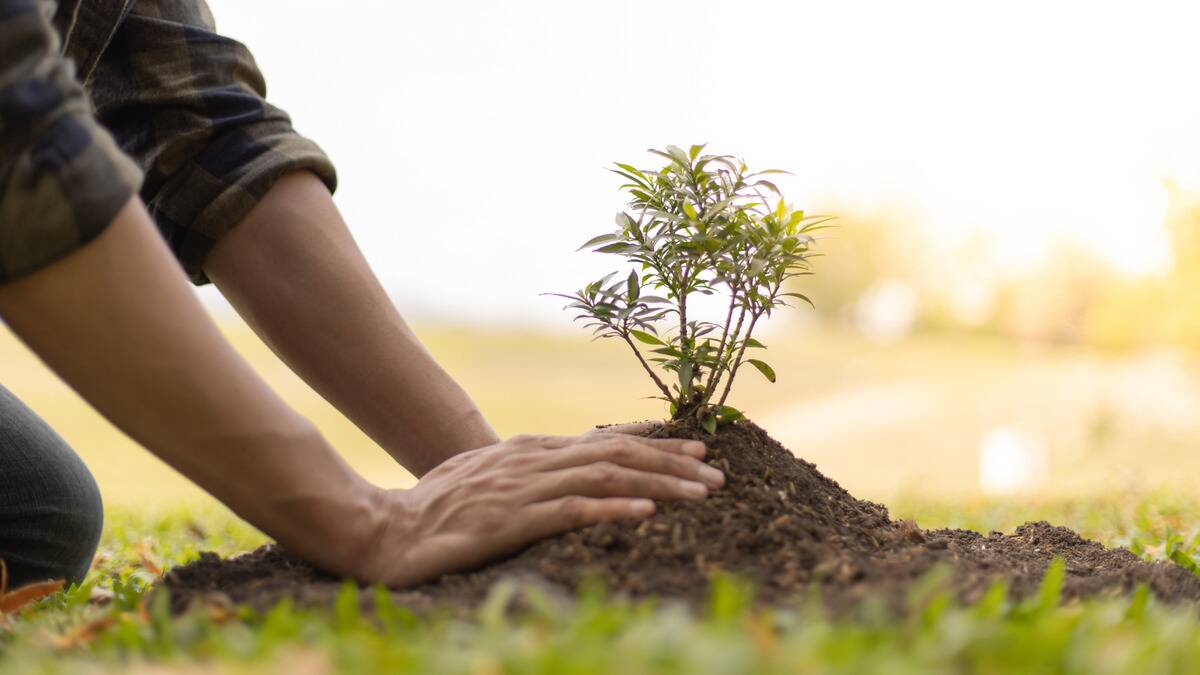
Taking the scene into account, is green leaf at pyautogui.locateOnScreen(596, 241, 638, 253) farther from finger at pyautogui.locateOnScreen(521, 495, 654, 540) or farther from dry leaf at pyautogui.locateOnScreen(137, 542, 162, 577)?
dry leaf at pyautogui.locateOnScreen(137, 542, 162, 577)

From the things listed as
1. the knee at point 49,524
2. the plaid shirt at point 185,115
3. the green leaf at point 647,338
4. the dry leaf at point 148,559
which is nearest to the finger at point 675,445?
the green leaf at point 647,338

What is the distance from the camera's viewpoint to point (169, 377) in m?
1.75

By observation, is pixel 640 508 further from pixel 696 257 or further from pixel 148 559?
pixel 148 559

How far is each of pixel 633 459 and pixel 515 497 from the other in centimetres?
27

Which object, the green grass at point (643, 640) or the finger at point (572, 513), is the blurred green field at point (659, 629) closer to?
the green grass at point (643, 640)

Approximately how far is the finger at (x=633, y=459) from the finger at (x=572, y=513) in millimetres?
84

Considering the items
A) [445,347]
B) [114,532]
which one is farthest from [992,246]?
[114,532]

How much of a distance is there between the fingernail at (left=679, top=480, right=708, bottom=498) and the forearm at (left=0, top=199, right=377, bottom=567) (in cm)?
66

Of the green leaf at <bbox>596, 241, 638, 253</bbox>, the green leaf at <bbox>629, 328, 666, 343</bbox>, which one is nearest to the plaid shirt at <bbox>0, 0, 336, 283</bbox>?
the green leaf at <bbox>596, 241, 638, 253</bbox>

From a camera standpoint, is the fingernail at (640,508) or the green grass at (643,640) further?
the fingernail at (640,508)

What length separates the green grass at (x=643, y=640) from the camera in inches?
46.9

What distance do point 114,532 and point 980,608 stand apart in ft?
14.9

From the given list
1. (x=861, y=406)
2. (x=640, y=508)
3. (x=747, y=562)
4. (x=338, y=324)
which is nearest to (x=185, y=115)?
(x=338, y=324)

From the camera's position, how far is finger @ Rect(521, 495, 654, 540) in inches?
78.9
